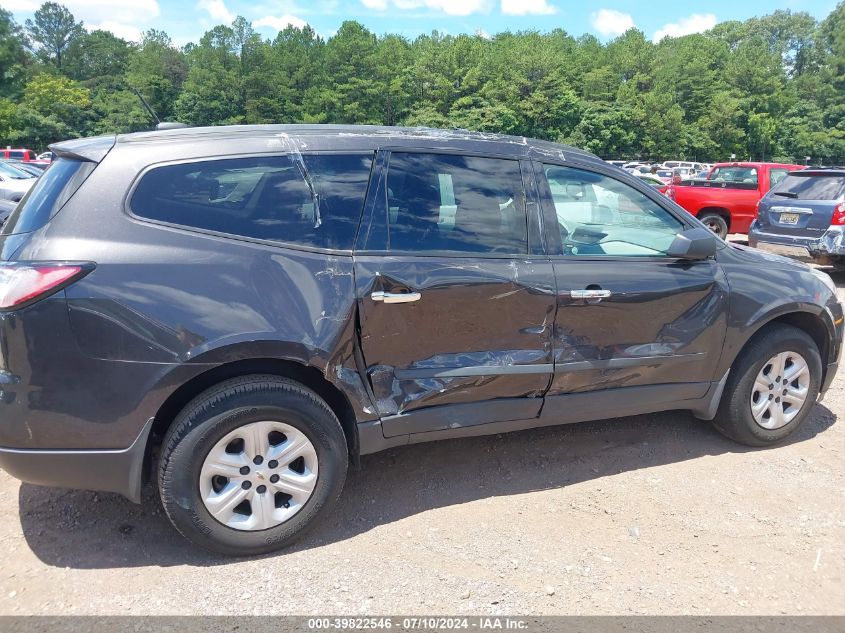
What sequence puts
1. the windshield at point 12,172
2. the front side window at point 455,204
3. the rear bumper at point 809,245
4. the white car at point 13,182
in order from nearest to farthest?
the front side window at point 455,204 → the rear bumper at point 809,245 → the white car at point 13,182 → the windshield at point 12,172

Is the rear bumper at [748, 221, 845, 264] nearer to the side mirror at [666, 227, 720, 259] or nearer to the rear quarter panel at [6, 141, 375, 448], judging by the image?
the side mirror at [666, 227, 720, 259]

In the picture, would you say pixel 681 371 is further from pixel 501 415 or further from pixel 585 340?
pixel 501 415

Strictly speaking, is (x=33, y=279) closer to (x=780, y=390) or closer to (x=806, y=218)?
(x=780, y=390)

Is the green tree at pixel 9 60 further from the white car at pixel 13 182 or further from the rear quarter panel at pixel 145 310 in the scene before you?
the rear quarter panel at pixel 145 310

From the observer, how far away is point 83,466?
2.57 metres

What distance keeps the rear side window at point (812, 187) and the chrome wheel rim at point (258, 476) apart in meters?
9.61

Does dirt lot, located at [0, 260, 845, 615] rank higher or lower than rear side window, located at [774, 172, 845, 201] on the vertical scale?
lower

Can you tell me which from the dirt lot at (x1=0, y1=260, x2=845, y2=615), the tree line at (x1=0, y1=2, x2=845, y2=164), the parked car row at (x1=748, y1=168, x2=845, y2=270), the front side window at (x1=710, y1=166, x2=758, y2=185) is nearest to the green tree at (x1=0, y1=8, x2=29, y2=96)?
the tree line at (x1=0, y1=2, x2=845, y2=164)

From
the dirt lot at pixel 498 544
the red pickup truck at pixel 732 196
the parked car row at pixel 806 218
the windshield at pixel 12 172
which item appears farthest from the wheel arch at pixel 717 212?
the windshield at pixel 12 172

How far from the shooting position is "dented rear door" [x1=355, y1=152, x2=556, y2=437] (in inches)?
114

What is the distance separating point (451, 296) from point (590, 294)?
2.53 ft

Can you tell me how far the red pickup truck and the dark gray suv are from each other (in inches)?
408

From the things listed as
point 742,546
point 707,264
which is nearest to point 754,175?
point 707,264

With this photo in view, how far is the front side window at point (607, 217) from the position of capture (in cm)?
342
